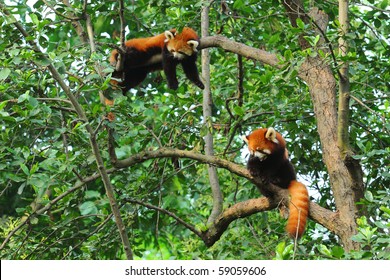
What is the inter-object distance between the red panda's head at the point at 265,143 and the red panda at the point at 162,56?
134 cm

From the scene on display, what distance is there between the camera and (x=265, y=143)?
4.98 metres

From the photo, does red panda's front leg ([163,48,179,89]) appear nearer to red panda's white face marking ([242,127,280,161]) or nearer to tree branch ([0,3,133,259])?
red panda's white face marking ([242,127,280,161])

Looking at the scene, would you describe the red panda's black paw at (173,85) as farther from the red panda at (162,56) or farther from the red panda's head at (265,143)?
the red panda's head at (265,143)

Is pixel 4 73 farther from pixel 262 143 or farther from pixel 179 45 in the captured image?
pixel 179 45

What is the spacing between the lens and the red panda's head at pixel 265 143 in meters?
4.93

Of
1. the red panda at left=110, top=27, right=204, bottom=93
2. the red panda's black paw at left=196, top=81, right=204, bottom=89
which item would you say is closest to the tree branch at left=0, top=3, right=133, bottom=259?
the red panda's black paw at left=196, top=81, right=204, bottom=89

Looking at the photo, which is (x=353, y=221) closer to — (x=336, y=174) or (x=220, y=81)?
(x=336, y=174)

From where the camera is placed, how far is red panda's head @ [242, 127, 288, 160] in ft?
16.2

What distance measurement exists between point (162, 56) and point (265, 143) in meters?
Answer: 2.06

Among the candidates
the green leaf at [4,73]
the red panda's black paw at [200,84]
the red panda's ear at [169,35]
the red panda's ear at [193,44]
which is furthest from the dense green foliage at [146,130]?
the red panda's ear at [169,35]

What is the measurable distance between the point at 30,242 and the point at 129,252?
1226 millimetres

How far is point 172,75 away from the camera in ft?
20.6

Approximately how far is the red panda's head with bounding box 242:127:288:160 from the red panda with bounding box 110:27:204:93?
134 cm
